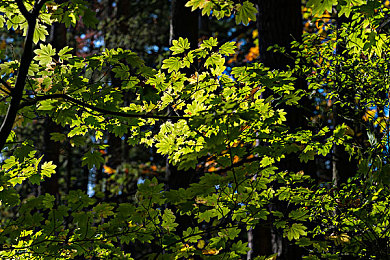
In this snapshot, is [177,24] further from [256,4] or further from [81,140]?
[81,140]

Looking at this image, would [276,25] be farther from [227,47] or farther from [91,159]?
[91,159]

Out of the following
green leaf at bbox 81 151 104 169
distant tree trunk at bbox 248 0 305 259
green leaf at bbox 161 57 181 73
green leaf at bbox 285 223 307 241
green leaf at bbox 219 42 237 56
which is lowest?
green leaf at bbox 285 223 307 241

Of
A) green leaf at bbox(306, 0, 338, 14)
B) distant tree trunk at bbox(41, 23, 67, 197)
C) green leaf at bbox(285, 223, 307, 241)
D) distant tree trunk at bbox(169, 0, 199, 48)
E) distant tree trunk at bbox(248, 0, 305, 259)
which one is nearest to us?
green leaf at bbox(306, 0, 338, 14)

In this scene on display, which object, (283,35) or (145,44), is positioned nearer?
(283,35)

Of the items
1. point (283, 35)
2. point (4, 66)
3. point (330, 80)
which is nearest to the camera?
point (4, 66)

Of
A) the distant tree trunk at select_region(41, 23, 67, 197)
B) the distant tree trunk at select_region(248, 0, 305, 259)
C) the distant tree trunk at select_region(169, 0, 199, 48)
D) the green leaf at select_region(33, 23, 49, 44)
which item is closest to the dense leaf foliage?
the green leaf at select_region(33, 23, 49, 44)

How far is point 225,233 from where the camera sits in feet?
9.86

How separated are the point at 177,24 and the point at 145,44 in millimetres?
6788

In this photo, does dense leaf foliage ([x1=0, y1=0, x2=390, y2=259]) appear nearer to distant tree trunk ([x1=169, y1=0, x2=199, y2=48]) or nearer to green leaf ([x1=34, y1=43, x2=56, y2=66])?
green leaf ([x1=34, y1=43, x2=56, y2=66])

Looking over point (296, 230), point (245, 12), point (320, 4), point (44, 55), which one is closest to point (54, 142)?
point (44, 55)

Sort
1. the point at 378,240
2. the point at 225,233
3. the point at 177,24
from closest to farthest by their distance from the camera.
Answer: the point at 225,233 < the point at 378,240 < the point at 177,24

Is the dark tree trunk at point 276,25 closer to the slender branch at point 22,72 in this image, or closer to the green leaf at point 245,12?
the green leaf at point 245,12

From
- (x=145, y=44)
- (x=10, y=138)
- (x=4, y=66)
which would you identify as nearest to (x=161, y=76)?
(x=4, y=66)

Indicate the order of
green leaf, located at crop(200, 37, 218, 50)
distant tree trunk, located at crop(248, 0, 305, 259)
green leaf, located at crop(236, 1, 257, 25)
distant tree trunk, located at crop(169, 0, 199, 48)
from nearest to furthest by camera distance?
green leaf, located at crop(236, 1, 257, 25) < green leaf, located at crop(200, 37, 218, 50) < distant tree trunk, located at crop(248, 0, 305, 259) < distant tree trunk, located at crop(169, 0, 199, 48)
